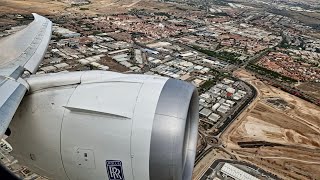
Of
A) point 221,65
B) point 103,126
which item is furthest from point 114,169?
point 221,65

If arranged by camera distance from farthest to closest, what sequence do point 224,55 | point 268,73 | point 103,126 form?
point 224,55, point 268,73, point 103,126

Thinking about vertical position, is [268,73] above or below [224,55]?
below

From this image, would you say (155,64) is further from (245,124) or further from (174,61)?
(245,124)

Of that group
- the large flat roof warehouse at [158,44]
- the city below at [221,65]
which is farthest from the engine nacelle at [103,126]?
the large flat roof warehouse at [158,44]

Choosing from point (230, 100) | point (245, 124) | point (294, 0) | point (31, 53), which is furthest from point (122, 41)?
point (294, 0)

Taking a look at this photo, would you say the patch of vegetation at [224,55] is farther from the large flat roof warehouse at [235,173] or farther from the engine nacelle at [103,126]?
the engine nacelle at [103,126]

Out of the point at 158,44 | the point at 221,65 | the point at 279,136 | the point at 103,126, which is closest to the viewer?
the point at 103,126

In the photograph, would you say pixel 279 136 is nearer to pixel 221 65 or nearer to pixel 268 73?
pixel 268 73
